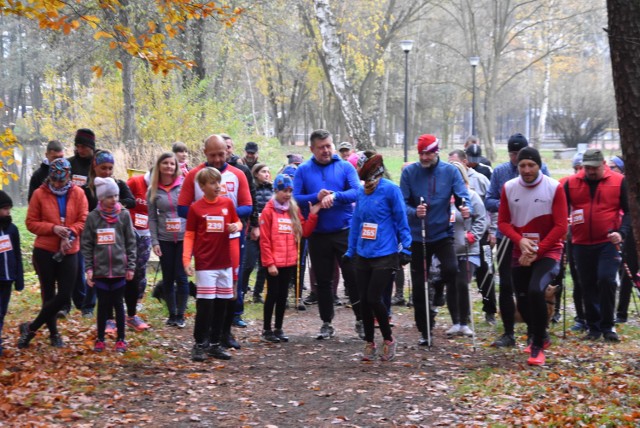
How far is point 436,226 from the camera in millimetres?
9086

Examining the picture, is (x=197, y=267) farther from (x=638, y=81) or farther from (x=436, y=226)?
(x=638, y=81)

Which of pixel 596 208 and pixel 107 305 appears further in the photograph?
pixel 596 208

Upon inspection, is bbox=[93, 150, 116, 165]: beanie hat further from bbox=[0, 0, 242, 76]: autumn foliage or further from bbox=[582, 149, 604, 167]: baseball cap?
bbox=[582, 149, 604, 167]: baseball cap

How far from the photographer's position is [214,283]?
851cm

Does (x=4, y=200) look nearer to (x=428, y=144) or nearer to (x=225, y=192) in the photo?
(x=225, y=192)

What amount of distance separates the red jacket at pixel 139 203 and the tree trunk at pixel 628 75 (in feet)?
20.2

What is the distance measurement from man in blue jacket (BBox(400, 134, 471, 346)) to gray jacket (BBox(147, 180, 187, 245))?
2794mm

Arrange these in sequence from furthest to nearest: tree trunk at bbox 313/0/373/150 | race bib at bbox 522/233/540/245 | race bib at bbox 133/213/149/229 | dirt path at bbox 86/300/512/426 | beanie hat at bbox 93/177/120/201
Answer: tree trunk at bbox 313/0/373/150 < race bib at bbox 133/213/149/229 < beanie hat at bbox 93/177/120/201 < race bib at bbox 522/233/540/245 < dirt path at bbox 86/300/512/426

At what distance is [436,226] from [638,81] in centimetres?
352

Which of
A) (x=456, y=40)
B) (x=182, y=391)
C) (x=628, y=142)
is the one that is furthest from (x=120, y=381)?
(x=456, y=40)

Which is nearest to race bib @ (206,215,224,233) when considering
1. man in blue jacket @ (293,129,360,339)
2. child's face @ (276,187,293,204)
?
man in blue jacket @ (293,129,360,339)

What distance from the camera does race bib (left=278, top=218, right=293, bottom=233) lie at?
9.83m

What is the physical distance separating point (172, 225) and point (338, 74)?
50.2ft

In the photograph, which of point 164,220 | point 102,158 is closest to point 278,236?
point 164,220
